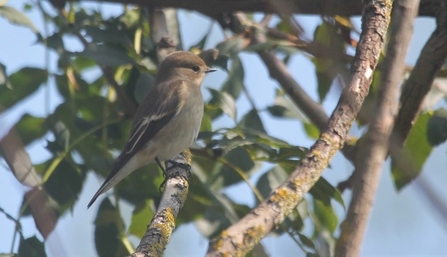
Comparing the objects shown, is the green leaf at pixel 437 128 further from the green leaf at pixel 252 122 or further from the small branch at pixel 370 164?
the small branch at pixel 370 164

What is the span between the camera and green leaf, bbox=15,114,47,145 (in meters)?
3.95

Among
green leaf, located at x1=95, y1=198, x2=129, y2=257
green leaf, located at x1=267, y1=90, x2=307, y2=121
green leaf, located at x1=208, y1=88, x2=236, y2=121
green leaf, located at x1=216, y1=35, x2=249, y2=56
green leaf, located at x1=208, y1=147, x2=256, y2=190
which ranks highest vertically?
green leaf, located at x1=216, y1=35, x2=249, y2=56

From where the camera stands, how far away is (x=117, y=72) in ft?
14.3

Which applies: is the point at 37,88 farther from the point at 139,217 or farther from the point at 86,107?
the point at 139,217

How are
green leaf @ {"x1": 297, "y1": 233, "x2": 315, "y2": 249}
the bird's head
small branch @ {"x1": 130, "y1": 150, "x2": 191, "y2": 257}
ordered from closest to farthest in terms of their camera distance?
small branch @ {"x1": 130, "y1": 150, "x2": 191, "y2": 257} → green leaf @ {"x1": 297, "y1": 233, "x2": 315, "y2": 249} → the bird's head

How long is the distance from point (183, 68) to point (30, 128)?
142cm

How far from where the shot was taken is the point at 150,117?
452 centimetres

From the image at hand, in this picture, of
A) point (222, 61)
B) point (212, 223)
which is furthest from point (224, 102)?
point (212, 223)

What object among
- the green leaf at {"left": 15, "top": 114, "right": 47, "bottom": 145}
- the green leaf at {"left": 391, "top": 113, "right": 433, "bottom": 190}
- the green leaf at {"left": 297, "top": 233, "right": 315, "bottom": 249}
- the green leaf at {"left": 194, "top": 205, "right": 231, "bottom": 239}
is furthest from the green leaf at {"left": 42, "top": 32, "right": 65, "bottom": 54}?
the green leaf at {"left": 391, "top": 113, "right": 433, "bottom": 190}

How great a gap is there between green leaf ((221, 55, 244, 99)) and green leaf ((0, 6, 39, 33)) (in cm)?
120

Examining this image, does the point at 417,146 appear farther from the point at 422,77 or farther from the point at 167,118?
the point at 167,118

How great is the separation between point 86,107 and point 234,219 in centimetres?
121

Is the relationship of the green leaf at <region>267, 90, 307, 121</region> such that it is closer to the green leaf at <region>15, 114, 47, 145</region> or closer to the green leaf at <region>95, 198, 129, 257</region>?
the green leaf at <region>95, 198, 129, 257</region>

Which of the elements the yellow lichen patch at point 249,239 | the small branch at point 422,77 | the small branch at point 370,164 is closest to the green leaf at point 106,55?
the small branch at point 422,77
